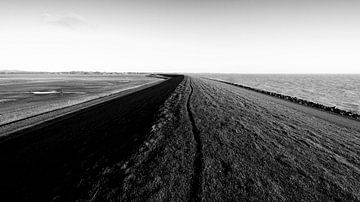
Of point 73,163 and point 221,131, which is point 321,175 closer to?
point 221,131

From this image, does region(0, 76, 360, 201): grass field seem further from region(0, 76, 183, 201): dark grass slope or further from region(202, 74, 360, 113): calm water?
region(202, 74, 360, 113): calm water

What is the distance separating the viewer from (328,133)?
12.0 metres

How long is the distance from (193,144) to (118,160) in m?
3.37

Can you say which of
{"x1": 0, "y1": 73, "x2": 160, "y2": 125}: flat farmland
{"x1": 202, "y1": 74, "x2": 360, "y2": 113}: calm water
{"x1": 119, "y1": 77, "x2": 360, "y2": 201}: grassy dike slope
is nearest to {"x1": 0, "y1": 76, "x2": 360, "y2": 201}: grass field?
{"x1": 119, "y1": 77, "x2": 360, "y2": 201}: grassy dike slope

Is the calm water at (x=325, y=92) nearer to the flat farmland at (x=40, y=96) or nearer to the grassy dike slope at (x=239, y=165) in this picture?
the grassy dike slope at (x=239, y=165)

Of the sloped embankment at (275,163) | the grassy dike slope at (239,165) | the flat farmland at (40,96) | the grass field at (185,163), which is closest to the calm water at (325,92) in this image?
the sloped embankment at (275,163)

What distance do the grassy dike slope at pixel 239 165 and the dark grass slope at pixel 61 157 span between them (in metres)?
1.09

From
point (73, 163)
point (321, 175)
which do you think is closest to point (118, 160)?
point (73, 163)

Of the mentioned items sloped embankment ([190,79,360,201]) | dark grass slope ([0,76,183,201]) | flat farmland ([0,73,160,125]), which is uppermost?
sloped embankment ([190,79,360,201])

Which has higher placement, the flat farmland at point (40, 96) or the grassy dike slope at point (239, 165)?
the grassy dike slope at point (239, 165)

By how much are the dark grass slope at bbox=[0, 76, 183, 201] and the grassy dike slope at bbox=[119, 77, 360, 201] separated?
109cm

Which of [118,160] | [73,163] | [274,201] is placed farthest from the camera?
[73,163]

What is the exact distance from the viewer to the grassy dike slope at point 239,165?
526cm

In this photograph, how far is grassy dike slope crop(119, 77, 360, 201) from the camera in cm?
526
